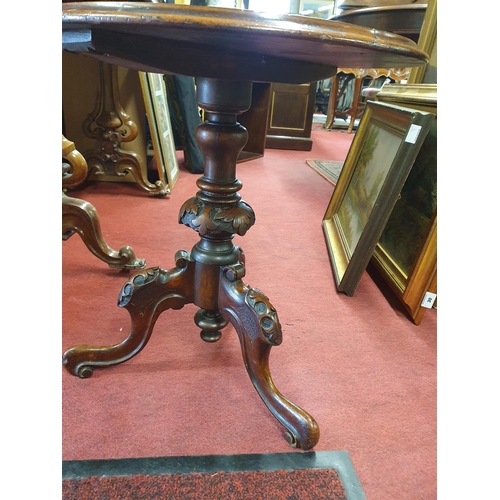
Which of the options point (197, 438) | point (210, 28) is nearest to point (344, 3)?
point (210, 28)

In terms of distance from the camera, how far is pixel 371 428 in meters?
0.87

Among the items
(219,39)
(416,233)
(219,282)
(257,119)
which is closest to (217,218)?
(219,282)

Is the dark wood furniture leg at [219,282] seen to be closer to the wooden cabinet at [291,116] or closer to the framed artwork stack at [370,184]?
the framed artwork stack at [370,184]

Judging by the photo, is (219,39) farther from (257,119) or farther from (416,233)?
(257,119)

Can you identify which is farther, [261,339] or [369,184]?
[369,184]

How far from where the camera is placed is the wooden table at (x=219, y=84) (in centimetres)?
49

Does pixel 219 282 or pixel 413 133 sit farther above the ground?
pixel 413 133

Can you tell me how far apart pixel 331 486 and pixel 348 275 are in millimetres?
766

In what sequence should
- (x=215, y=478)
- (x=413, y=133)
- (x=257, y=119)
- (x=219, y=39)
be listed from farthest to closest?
(x=257, y=119)
(x=413, y=133)
(x=215, y=478)
(x=219, y=39)

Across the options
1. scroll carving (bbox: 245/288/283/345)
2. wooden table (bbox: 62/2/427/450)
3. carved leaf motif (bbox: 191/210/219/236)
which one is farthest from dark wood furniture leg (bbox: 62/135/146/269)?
scroll carving (bbox: 245/288/283/345)

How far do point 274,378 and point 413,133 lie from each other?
775mm

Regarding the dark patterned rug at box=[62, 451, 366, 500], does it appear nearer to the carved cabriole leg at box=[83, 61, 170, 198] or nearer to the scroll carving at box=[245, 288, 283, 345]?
the scroll carving at box=[245, 288, 283, 345]

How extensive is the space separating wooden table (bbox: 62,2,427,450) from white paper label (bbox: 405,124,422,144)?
42 cm

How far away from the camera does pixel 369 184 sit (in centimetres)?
152
